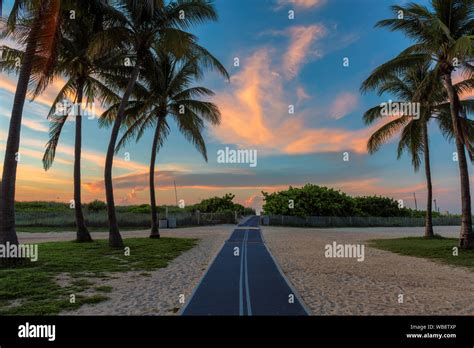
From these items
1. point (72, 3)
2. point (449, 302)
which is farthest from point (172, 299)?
point (72, 3)

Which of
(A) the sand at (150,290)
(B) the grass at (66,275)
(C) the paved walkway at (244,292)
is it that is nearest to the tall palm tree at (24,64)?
(B) the grass at (66,275)

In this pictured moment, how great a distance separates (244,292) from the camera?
26.8 ft

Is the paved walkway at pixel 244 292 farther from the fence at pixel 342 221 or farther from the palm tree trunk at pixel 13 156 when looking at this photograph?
the fence at pixel 342 221

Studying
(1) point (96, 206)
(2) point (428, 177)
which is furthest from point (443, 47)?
(1) point (96, 206)

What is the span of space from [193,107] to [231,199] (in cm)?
4413

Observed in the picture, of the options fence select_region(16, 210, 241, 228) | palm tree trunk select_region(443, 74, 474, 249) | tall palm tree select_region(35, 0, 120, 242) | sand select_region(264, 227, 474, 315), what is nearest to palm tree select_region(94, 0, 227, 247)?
tall palm tree select_region(35, 0, 120, 242)

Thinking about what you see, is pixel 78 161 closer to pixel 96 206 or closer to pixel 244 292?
pixel 244 292

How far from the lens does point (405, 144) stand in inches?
989

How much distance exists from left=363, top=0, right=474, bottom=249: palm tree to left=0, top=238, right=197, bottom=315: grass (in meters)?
13.5

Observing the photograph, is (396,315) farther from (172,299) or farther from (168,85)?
(168,85)

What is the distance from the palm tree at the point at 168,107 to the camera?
71.5 feet

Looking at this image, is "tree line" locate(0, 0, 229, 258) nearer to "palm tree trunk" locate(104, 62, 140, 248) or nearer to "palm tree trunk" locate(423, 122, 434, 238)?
"palm tree trunk" locate(104, 62, 140, 248)

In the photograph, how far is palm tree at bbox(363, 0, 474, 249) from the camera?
16.0 m

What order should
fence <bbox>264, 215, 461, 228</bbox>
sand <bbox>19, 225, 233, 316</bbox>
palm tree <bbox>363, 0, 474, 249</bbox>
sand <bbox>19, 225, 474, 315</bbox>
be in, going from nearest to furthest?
sand <bbox>19, 225, 233, 316</bbox>
sand <bbox>19, 225, 474, 315</bbox>
palm tree <bbox>363, 0, 474, 249</bbox>
fence <bbox>264, 215, 461, 228</bbox>
